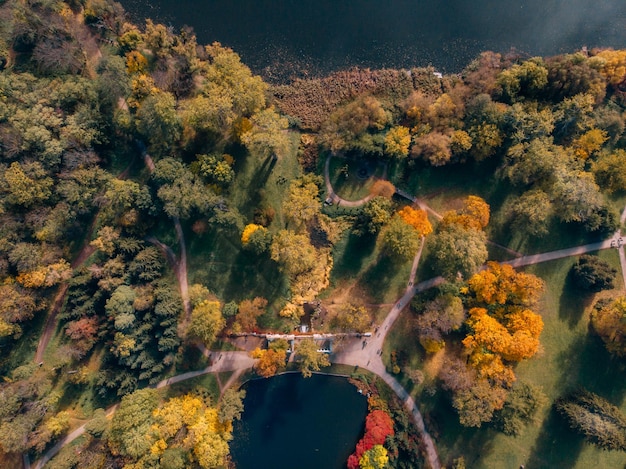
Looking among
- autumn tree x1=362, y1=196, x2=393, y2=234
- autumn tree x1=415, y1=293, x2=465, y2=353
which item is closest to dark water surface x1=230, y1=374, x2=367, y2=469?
autumn tree x1=415, y1=293, x2=465, y2=353

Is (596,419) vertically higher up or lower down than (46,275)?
higher up

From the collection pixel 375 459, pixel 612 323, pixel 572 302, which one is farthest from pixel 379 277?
pixel 612 323

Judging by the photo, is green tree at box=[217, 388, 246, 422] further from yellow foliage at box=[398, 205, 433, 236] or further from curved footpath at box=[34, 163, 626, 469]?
yellow foliage at box=[398, 205, 433, 236]

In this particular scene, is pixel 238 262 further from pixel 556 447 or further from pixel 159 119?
pixel 556 447

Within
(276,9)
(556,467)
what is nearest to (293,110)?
(276,9)

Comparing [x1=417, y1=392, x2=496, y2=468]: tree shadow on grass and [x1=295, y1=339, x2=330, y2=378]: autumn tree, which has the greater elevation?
[x1=295, y1=339, x2=330, y2=378]: autumn tree

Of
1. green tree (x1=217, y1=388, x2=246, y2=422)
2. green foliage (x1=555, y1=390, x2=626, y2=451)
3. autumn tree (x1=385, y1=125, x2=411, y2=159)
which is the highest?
autumn tree (x1=385, y1=125, x2=411, y2=159)
